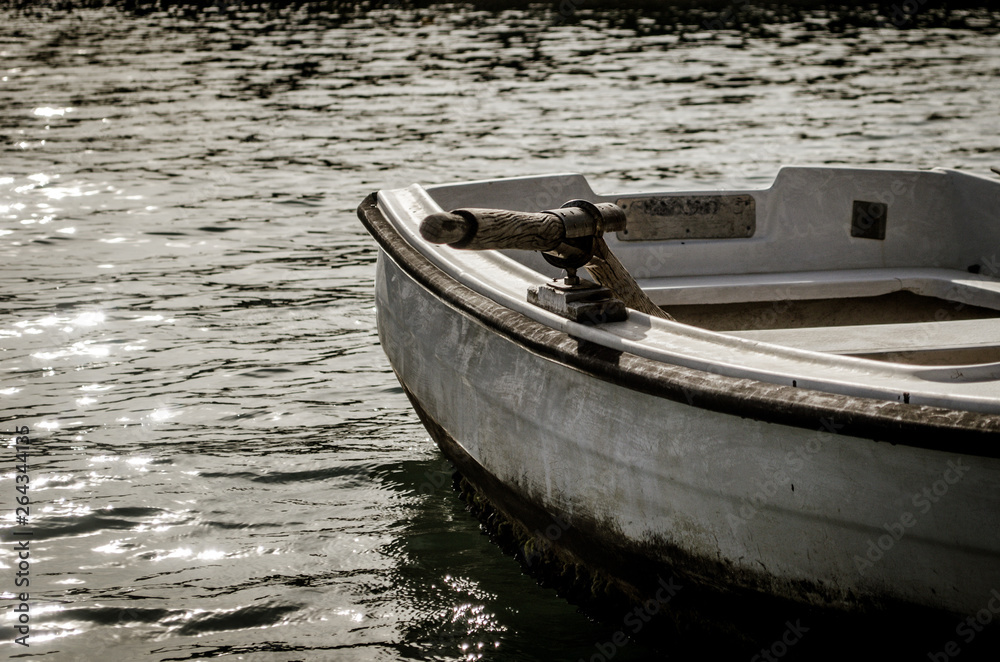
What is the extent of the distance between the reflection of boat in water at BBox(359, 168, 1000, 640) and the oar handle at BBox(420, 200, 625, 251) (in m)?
0.03

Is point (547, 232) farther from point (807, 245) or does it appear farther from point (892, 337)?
point (807, 245)

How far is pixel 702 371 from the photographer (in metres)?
2.98

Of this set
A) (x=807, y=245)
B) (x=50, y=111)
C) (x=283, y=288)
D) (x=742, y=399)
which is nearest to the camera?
(x=742, y=399)

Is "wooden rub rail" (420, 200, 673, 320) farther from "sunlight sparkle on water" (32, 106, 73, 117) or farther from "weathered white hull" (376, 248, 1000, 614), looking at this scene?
"sunlight sparkle on water" (32, 106, 73, 117)

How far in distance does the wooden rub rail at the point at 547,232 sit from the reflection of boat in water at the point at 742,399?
33mm

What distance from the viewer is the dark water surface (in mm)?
4066

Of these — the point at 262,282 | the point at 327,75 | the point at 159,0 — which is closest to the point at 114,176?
the point at 262,282

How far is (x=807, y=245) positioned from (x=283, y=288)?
3.88 metres

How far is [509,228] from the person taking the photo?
3.33 meters

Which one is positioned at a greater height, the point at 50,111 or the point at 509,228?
the point at 509,228

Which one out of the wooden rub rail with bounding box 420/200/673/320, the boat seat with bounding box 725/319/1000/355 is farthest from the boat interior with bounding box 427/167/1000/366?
the wooden rub rail with bounding box 420/200/673/320

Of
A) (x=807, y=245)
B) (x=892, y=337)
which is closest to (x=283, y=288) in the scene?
(x=807, y=245)

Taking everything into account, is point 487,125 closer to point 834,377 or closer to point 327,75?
point 327,75

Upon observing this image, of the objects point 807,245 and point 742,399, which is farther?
point 807,245
